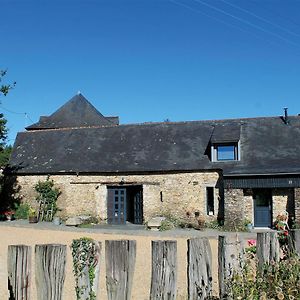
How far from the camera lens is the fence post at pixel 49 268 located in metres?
2.62

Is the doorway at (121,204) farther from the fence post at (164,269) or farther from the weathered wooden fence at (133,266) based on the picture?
the fence post at (164,269)

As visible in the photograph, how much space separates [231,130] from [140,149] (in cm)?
576

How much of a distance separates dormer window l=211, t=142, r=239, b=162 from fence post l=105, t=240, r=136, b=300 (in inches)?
860

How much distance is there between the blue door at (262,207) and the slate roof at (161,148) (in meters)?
1.33

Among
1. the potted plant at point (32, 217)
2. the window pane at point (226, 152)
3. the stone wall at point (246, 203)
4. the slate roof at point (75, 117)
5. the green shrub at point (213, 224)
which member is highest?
the slate roof at point (75, 117)

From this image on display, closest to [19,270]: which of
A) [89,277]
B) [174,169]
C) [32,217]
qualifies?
[89,277]

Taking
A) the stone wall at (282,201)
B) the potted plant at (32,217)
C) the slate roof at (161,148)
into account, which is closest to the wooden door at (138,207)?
the slate roof at (161,148)

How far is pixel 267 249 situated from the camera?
10.1 feet

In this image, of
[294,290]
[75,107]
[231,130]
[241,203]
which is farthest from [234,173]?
[75,107]

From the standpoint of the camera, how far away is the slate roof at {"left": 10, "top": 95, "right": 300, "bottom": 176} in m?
23.8

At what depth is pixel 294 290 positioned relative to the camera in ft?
9.56

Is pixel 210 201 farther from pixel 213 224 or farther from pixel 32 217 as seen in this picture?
pixel 32 217

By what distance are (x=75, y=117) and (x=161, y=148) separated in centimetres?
1649

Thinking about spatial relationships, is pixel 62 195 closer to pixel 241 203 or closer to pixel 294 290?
pixel 241 203
